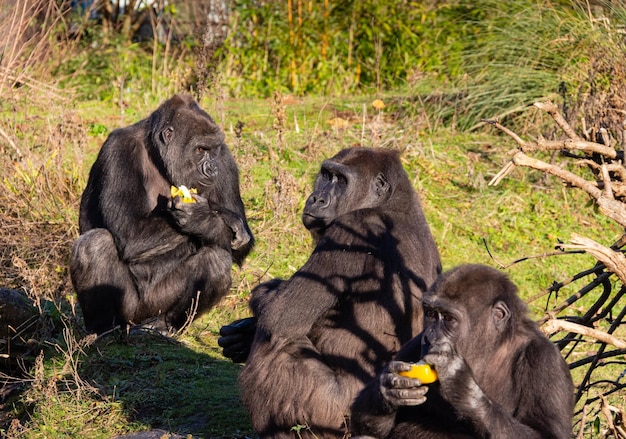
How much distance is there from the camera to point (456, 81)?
12031 millimetres

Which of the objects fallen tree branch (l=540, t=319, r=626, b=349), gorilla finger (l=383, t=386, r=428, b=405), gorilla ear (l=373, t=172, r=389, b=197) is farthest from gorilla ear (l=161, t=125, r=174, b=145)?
gorilla finger (l=383, t=386, r=428, b=405)

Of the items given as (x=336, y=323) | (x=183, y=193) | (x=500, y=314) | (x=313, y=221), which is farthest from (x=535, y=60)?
(x=500, y=314)

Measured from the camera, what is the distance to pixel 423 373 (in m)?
3.58

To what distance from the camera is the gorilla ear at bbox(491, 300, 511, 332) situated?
12.7 ft

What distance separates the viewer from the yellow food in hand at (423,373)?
3.58 m

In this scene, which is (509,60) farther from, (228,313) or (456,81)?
(228,313)

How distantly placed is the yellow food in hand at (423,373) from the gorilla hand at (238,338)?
2316mm

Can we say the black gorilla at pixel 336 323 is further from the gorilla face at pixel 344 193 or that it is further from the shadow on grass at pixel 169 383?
the shadow on grass at pixel 169 383

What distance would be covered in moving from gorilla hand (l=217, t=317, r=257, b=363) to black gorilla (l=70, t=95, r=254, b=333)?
1.20 metres

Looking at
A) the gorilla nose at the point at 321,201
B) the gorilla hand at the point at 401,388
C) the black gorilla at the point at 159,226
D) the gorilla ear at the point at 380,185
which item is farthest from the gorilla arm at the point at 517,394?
the black gorilla at the point at 159,226

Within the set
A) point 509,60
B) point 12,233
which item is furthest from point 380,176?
point 509,60

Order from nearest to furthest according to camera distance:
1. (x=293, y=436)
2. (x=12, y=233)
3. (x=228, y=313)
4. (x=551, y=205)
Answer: (x=293, y=436) < (x=228, y=313) < (x=12, y=233) < (x=551, y=205)

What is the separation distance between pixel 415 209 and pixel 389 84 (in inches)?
354

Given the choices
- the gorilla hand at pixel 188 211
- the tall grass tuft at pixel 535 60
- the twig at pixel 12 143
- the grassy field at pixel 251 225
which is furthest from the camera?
the tall grass tuft at pixel 535 60
